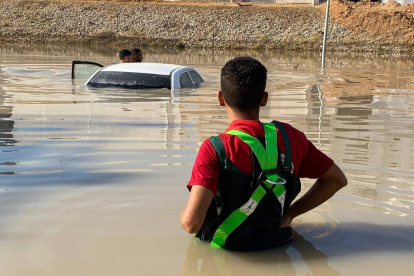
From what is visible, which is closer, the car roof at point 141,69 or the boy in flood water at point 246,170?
the boy in flood water at point 246,170

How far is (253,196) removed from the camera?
358cm

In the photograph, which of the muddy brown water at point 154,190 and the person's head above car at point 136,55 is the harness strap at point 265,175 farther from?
the person's head above car at point 136,55

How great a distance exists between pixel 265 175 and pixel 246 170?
11 centimetres

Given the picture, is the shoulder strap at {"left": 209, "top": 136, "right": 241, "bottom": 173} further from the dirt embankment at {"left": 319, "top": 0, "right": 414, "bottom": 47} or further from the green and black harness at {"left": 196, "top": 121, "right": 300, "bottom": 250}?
the dirt embankment at {"left": 319, "top": 0, "right": 414, "bottom": 47}

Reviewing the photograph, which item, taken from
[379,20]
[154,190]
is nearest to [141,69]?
[154,190]

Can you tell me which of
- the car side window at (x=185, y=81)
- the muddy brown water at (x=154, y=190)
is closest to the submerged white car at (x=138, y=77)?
the car side window at (x=185, y=81)

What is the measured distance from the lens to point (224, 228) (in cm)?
372

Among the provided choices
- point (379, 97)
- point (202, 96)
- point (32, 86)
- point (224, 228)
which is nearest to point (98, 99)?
point (202, 96)

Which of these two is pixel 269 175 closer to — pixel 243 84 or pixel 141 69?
pixel 243 84

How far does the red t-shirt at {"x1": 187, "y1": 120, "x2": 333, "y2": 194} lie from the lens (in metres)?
3.37

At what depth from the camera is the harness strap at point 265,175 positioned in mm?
3494

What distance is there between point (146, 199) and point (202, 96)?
756cm

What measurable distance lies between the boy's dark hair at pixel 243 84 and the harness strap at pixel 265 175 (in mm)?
167

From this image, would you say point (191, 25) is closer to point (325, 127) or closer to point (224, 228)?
point (325, 127)
